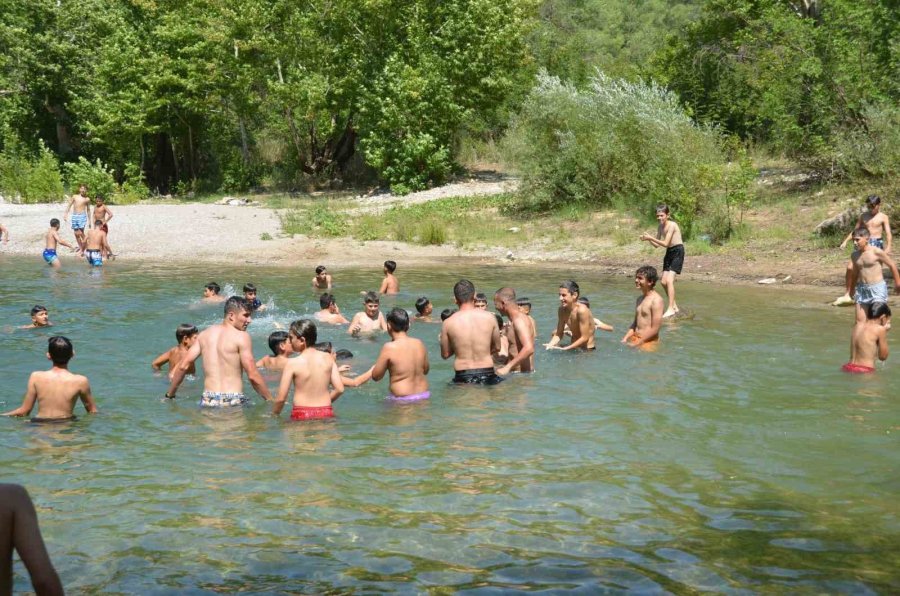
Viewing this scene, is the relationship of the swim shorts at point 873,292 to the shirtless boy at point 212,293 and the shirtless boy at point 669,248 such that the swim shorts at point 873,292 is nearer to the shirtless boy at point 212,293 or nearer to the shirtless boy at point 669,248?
the shirtless boy at point 669,248

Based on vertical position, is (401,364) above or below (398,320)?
below

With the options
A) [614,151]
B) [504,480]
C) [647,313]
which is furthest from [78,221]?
[504,480]

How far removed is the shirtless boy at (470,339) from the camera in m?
10.6

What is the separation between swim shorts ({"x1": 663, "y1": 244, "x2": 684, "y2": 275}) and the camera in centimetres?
1609

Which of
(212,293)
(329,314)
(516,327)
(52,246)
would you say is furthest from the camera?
(52,246)

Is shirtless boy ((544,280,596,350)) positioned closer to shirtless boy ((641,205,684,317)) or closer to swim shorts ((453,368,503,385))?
swim shorts ((453,368,503,385))

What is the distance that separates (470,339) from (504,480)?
9.36ft

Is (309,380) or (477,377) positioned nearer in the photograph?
(309,380)

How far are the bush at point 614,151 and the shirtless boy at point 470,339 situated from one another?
13.0 meters

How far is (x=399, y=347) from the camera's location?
10.2 metres

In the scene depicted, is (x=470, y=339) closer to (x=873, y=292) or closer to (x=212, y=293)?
(x=873, y=292)

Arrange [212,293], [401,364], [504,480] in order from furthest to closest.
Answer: [212,293] → [401,364] → [504,480]

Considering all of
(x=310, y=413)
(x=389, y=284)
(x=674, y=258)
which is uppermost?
(x=674, y=258)

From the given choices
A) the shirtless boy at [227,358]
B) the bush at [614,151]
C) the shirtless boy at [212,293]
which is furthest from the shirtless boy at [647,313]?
the bush at [614,151]
